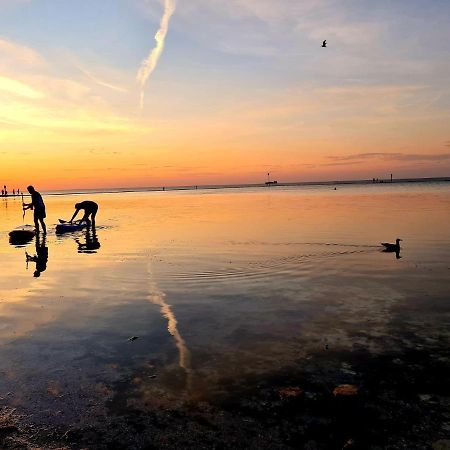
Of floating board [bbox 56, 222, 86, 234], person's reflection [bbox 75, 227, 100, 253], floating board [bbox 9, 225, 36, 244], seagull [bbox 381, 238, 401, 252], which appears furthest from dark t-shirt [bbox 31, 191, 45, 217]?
seagull [bbox 381, 238, 401, 252]

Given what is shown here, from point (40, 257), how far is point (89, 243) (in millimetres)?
4706

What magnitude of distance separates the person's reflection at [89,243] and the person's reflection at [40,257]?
1827 millimetres

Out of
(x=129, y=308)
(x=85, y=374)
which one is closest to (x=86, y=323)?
(x=129, y=308)

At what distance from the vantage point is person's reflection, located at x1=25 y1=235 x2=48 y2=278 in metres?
17.3

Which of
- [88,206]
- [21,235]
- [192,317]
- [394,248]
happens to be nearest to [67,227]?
[88,206]

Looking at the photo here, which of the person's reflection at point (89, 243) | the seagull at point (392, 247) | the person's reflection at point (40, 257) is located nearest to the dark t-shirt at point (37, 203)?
the person's reflection at point (40, 257)

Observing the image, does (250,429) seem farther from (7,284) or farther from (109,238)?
(109,238)

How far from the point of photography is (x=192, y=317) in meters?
10.7

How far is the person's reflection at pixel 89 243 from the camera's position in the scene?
73.0ft

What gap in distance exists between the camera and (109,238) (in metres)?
27.2

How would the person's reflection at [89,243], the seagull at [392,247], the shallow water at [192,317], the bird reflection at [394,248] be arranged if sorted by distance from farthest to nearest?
1. the person's reflection at [89,243]
2. the seagull at [392,247]
3. the bird reflection at [394,248]
4. the shallow water at [192,317]

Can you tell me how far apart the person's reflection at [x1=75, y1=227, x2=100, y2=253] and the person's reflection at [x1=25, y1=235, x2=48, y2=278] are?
5.99 ft

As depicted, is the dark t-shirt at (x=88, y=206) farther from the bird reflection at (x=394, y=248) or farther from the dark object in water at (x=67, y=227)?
the bird reflection at (x=394, y=248)

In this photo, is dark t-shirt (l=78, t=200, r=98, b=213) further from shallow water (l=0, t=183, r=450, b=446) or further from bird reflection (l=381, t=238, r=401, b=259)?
bird reflection (l=381, t=238, r=401, b=259)
